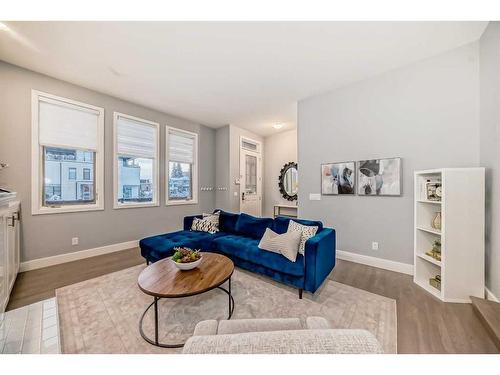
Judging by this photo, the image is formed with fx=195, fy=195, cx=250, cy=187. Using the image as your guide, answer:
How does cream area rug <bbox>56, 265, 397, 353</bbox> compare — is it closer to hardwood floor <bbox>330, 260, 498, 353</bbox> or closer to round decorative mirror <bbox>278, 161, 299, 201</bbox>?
hardwood floor <bbox>330, 260, 498, 353</bbox>

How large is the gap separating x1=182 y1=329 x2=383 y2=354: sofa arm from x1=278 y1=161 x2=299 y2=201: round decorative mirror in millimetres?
4895

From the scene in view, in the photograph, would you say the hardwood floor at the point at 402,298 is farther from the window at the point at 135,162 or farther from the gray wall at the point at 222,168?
the gray wall at the point at 222,168

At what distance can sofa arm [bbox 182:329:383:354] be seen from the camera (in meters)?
0.58

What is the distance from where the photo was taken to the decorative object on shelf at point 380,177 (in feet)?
8.99

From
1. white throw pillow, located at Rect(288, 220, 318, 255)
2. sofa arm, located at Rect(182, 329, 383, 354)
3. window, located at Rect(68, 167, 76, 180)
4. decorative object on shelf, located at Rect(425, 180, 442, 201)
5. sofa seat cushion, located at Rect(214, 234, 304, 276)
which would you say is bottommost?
sofa seat cushion, located at Rect(214, 234, 304, 276)

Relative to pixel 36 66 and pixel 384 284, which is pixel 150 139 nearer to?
pixel 36 66

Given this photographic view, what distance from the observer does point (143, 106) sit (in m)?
3.95

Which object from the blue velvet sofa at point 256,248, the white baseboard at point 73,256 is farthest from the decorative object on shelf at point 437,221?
the white baseboard at point 73,256

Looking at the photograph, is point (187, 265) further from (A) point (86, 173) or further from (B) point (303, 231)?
(A) point (86, 173)

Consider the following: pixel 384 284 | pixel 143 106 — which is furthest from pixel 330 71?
pixel 143 106

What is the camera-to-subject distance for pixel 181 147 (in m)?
4.68

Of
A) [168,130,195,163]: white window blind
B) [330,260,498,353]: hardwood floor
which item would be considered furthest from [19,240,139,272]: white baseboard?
[330,260,498,353]: hardwood floor

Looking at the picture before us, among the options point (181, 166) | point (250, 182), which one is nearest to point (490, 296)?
point (250, 182)

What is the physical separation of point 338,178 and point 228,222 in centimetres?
200
